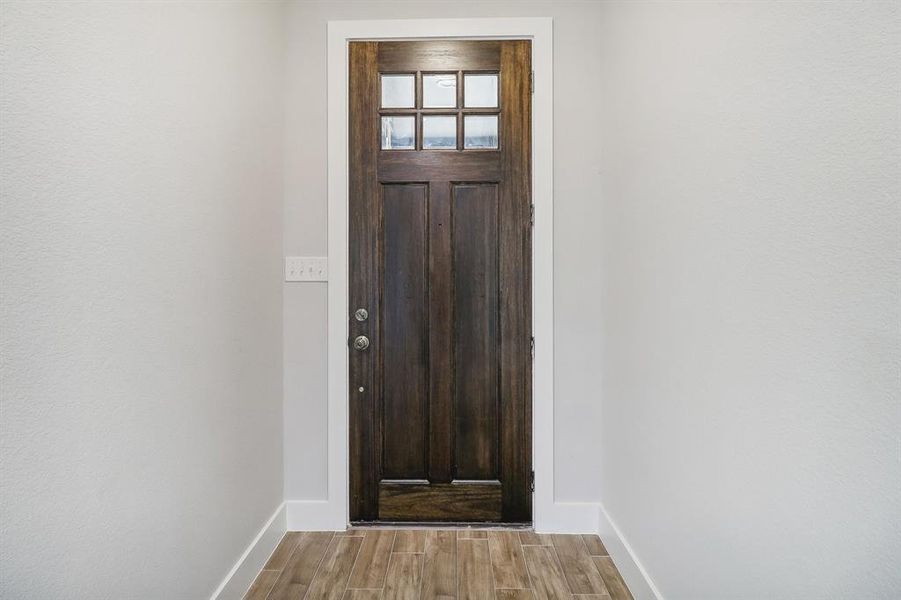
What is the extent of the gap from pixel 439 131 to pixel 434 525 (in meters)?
1.85

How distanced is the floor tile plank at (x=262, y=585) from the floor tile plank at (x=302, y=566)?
0.02 meters

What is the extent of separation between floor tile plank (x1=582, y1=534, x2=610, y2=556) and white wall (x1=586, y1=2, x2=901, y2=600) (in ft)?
1.15

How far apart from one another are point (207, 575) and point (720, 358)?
1.65 m

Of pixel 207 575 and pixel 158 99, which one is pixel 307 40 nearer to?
pixel 158 99

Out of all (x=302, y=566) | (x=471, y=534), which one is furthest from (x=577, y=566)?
(x=302, y=566)

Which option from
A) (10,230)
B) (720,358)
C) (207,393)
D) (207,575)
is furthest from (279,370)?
(720,358)

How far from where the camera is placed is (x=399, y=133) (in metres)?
2.28

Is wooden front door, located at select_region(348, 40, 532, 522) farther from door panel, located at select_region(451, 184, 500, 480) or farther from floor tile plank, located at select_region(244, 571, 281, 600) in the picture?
floor tile plank, located at select_region(244, 571, 281, 600)

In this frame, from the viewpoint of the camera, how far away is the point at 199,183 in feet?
4.90

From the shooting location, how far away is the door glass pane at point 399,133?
228 cm

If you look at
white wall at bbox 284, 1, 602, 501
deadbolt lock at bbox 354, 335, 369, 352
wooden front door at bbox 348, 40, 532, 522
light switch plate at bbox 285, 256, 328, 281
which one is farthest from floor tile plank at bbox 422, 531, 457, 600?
light switch plate at bbox 285, 256, 328, 281

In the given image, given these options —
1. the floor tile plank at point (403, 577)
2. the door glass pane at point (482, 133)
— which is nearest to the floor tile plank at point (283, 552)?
the floor tile plank at point (403, 577)

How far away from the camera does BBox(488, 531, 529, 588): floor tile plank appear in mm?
1834

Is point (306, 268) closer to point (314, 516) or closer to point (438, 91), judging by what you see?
point (438, 91)
